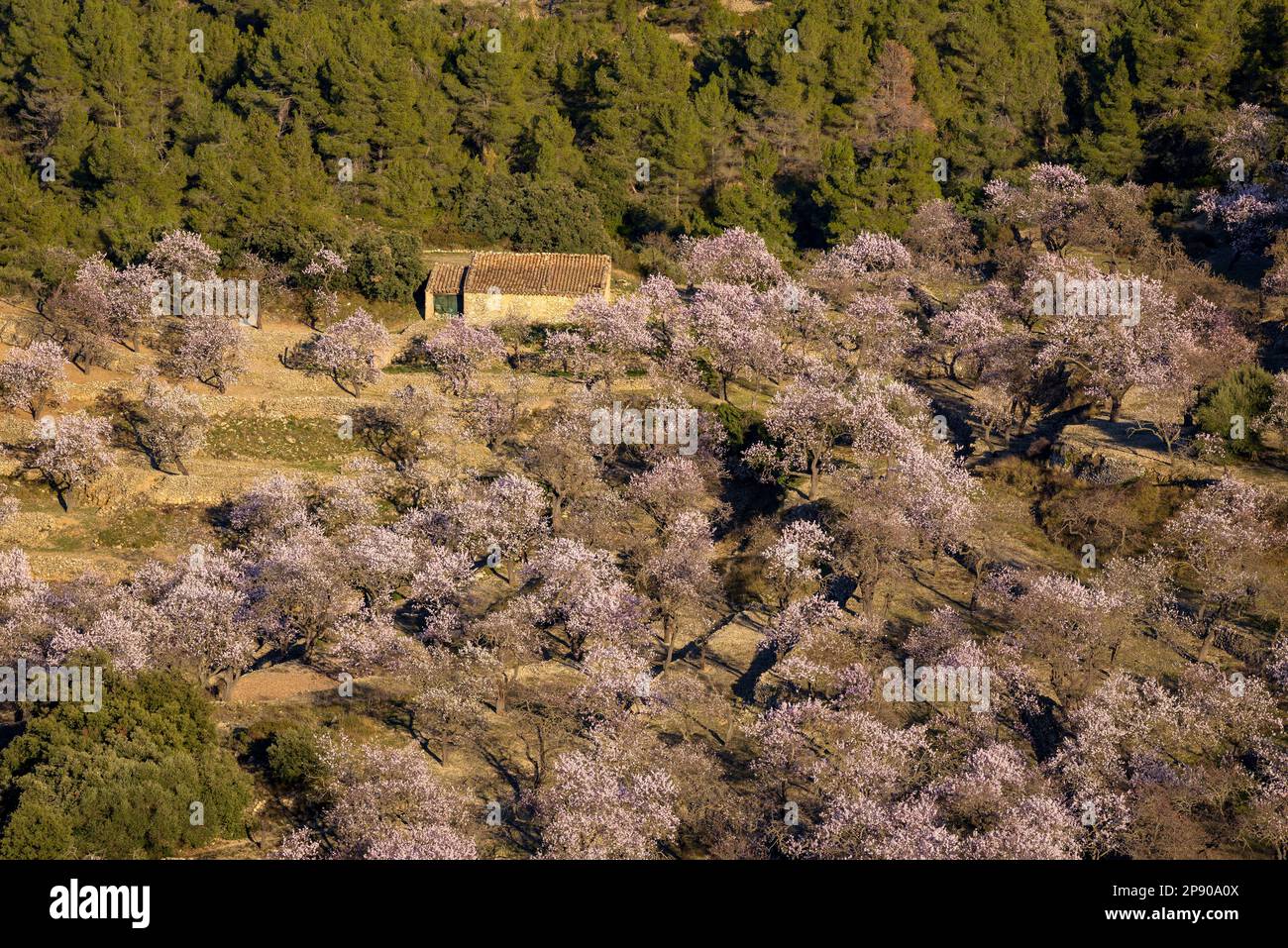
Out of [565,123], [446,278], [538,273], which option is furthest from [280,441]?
[565,123]

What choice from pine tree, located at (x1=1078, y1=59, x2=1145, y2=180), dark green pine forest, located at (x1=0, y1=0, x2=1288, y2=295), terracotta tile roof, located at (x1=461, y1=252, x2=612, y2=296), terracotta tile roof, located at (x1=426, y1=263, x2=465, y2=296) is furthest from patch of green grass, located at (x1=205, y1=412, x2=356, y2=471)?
pine tree, located at (x1=1078, y1=59, x2=1145, y2=180)

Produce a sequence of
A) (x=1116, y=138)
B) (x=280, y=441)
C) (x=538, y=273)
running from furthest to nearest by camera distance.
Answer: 1. (x=1116, y=138)
2. (x=538, y=273)
3. (x=280, y=441)

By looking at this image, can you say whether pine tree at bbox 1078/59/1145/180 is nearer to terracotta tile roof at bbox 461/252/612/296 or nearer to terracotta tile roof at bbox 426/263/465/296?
terracotta tile roof at bbox 461/252/612/296

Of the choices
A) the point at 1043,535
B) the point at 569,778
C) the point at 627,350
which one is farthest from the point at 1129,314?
the point at 569,778

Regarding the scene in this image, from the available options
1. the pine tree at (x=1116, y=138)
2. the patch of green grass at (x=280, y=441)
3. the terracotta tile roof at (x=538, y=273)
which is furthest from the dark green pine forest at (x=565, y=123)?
the patch of green grass at (x=280, y=441)

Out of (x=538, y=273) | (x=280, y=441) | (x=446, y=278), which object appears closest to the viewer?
(x=280, y=441)

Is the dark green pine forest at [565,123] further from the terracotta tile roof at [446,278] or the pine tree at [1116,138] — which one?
the terracotta tile roof at [446,278]

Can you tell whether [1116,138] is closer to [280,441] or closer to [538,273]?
[538,273]
